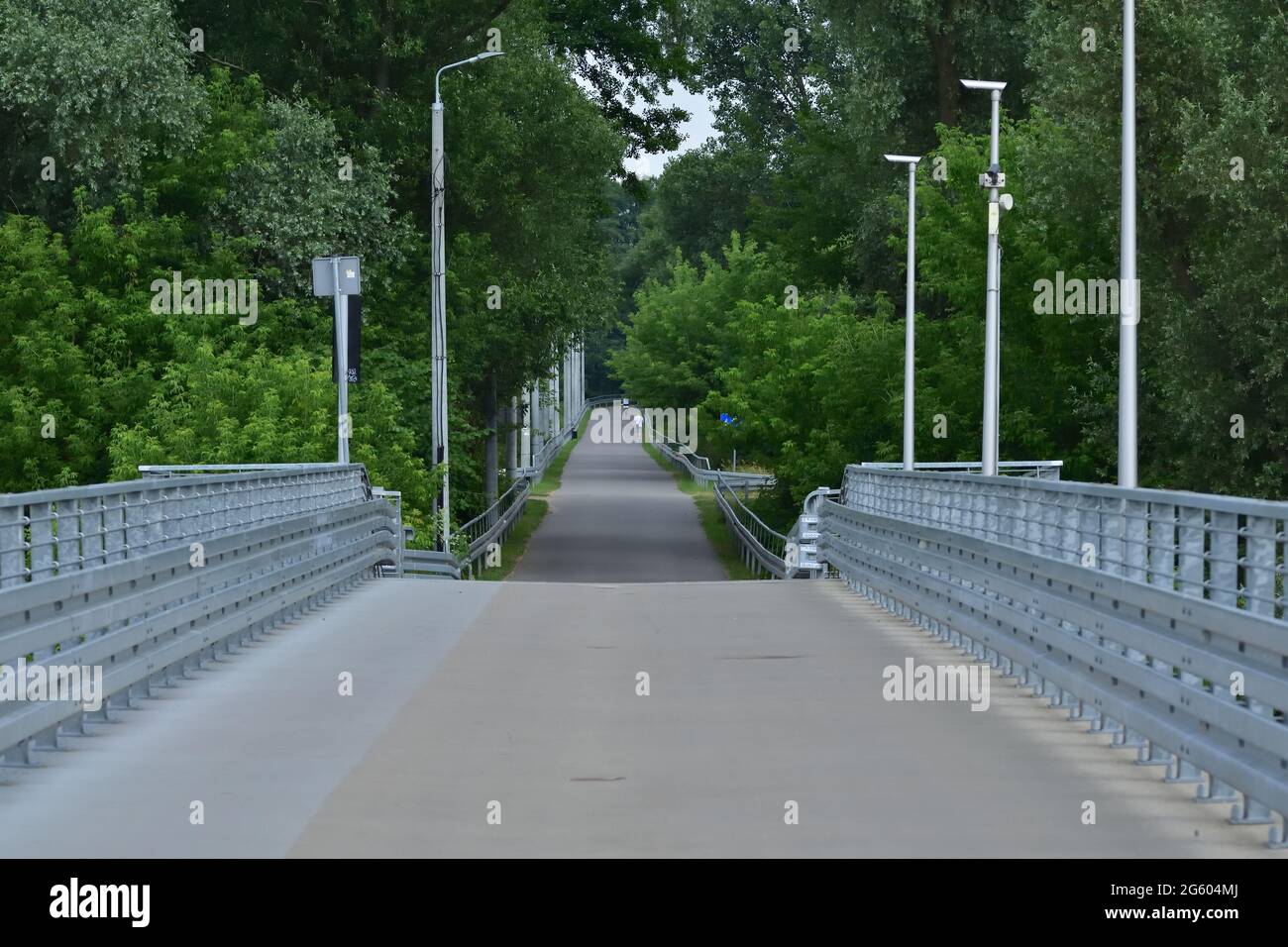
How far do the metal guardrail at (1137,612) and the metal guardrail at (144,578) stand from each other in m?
5.61

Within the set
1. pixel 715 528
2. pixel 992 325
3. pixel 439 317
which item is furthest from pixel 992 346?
pixel 715 528

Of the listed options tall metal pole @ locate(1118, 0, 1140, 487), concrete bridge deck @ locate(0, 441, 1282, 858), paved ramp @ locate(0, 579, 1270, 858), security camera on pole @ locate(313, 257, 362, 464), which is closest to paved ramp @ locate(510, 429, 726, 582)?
security camera on pole @ locate(313, 257, 362, 464)

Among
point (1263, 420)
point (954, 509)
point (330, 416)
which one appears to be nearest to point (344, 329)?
point (330, 416)

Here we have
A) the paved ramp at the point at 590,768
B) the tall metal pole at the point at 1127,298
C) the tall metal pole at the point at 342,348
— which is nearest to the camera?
the paved ramp at the point at 590,768

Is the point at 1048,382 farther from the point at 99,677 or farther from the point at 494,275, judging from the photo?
the point at 99,677

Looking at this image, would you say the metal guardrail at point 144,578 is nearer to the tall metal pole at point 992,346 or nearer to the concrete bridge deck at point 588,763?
the concrete bridge deck at point 588,763

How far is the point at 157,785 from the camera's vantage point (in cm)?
993

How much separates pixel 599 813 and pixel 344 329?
19.3 meters

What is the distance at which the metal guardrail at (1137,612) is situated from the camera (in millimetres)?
8828

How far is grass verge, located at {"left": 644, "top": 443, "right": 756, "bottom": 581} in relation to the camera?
47.2 m

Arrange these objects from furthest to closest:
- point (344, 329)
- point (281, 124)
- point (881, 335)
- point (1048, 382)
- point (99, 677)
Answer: point (881, 335), point (1048, 382), point (281, 124), point (344, 329), point (99, 677)

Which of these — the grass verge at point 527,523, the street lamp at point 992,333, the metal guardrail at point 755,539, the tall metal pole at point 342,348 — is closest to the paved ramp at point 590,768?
the tall metal pole at point 342,348

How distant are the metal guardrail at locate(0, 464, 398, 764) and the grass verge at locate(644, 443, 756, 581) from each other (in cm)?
1877

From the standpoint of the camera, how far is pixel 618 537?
57219 mm
